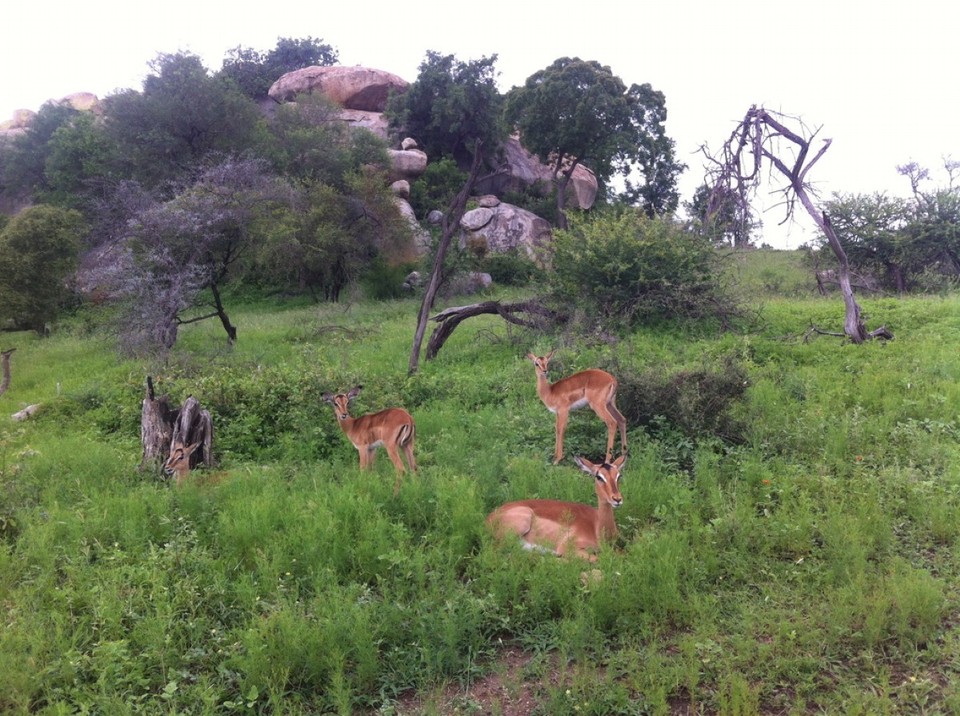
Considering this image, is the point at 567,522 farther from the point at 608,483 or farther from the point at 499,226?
the point at 499,226

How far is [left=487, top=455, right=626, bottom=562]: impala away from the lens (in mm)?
5223

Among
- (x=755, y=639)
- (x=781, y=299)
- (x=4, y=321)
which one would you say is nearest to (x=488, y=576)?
(x=755, y=639)

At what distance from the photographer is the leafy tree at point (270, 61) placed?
146 ft

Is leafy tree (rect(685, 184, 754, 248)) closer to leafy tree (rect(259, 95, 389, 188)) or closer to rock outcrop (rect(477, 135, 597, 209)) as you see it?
leafy tree (rect(259, 95, 389, 188))

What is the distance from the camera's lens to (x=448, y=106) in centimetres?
3553

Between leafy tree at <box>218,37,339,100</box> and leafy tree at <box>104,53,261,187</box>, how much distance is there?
16760 millimetres

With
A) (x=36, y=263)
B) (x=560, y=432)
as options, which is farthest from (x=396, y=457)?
(x=36, y=263)

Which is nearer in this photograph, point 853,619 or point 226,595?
point 853,619

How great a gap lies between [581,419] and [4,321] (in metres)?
16.5

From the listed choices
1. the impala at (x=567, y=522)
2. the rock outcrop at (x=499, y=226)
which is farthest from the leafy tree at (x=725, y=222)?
the rock outcrop at (x=499, y=226)

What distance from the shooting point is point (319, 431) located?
27.3ft

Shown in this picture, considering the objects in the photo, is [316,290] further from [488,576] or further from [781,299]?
[488,576]

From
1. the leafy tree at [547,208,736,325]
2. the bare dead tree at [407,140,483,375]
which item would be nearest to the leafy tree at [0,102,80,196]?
the bare dead tree at [407,140,483,375]

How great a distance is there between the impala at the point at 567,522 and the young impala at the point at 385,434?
1638mm
